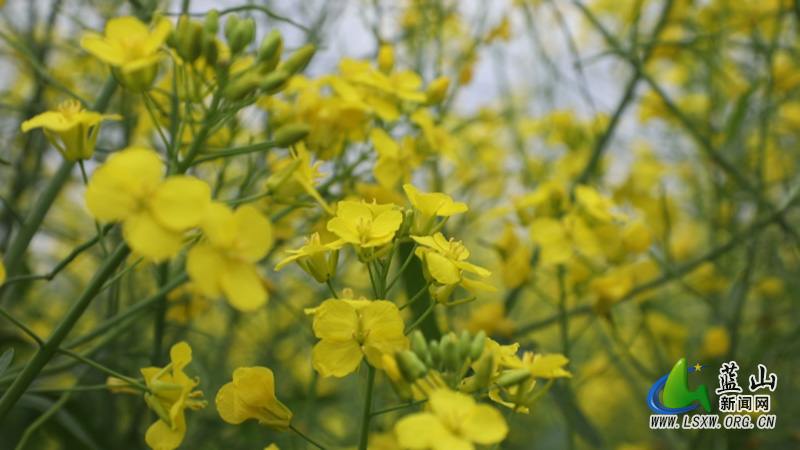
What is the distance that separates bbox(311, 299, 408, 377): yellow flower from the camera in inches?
21.9

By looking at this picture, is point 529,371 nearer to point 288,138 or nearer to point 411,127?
point 288,138

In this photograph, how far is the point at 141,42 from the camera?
0.64m

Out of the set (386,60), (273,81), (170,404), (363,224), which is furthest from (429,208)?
(386,60)

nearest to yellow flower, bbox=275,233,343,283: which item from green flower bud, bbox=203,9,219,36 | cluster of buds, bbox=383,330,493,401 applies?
cluster of buds, bbox=383,330,493,401

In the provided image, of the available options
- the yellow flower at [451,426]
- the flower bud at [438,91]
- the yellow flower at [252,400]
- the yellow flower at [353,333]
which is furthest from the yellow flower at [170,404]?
the flower bud at [438,91]

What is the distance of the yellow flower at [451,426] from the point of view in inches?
17.7

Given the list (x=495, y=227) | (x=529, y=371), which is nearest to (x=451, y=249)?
(x=529, y=371)

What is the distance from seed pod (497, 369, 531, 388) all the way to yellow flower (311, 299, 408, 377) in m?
0.09

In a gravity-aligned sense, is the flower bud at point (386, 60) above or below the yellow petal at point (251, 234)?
above

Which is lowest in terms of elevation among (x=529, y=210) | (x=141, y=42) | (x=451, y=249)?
(x=451, y=249)

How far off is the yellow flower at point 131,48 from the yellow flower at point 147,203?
16 centimetres

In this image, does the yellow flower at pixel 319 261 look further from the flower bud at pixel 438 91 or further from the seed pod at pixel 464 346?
the flower bud at pixel 438 91

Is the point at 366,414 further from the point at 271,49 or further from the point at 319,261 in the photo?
the point at 271,49

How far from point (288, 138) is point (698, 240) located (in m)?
2.34
